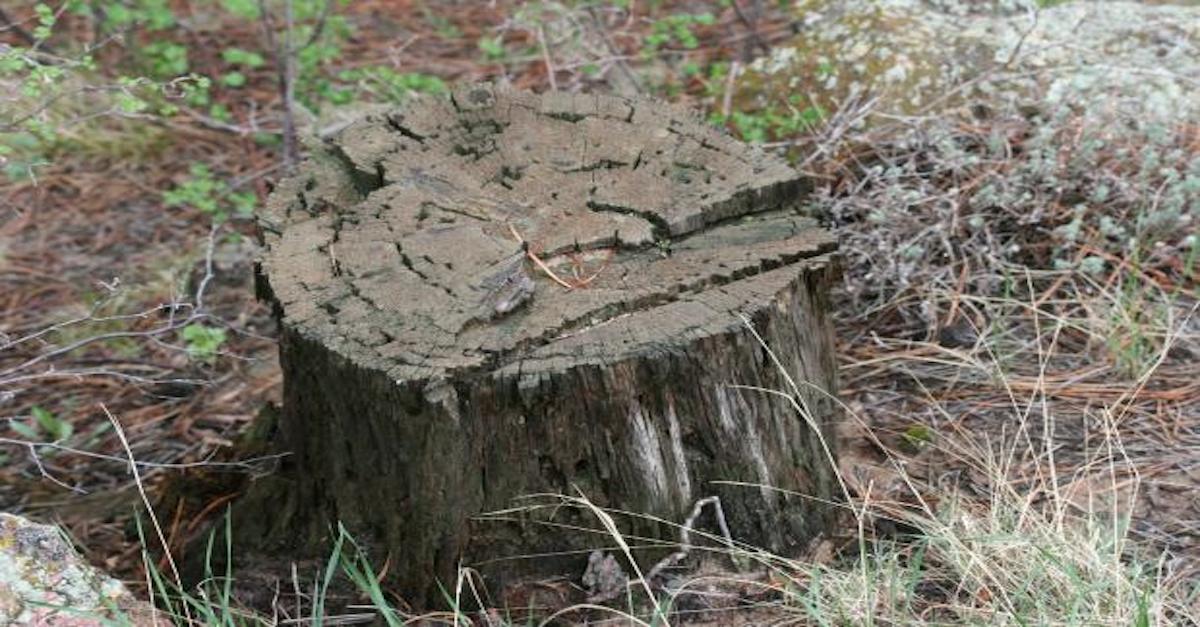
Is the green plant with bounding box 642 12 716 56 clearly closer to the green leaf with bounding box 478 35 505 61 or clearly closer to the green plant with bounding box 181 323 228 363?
the green leaf with bounding box 478 35 505 61

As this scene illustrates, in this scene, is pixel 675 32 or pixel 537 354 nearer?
pixel 537 354

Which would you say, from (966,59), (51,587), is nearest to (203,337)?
(51,587)

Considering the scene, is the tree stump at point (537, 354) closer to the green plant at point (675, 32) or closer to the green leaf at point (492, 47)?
the green plant at point (675, 32)

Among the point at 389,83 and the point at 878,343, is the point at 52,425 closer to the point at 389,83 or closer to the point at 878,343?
the point at 389,83

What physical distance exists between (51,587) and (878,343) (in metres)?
2.02

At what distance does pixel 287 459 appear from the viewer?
292cm

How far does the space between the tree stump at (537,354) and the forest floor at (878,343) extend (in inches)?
6.7

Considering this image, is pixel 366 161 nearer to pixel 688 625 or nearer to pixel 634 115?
pixel 634 115

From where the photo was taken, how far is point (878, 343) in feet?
11.3

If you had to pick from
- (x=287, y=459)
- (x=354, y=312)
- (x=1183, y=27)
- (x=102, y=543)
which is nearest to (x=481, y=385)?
(x=354, y=312)

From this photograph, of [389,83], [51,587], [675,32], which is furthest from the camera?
[675,32]

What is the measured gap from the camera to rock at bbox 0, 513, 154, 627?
7.54 ft

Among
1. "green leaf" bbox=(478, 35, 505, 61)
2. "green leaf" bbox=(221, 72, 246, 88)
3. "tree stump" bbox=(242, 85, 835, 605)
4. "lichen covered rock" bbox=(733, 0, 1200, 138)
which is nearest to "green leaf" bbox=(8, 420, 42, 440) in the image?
"tree stump" bbox=(242, 85, 835, 605)

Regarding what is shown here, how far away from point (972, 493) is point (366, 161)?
151cm
